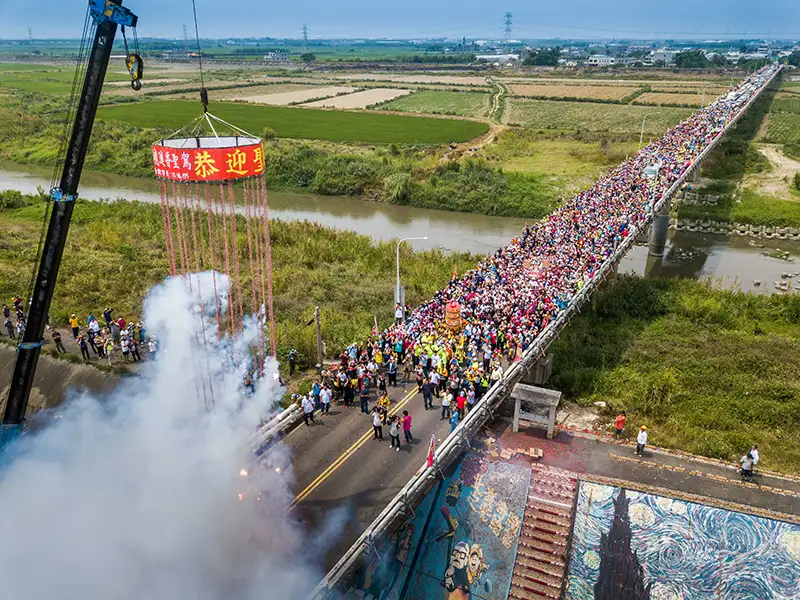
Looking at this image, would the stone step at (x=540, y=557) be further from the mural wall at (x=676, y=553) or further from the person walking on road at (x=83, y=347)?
the person walking on road at (x=83, y=347)

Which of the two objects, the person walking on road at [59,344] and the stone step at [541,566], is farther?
the person walking on road at [59,344]

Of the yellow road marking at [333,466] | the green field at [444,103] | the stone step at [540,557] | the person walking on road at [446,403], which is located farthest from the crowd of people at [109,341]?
the green field at [444,103]

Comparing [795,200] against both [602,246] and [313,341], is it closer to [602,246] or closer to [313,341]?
[602,246]

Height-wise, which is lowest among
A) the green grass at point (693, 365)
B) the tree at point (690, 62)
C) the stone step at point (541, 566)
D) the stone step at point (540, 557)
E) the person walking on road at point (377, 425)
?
the stone step at point (541, 566)

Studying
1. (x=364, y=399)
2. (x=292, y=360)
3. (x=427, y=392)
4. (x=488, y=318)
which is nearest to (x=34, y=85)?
(x=292, y=360)

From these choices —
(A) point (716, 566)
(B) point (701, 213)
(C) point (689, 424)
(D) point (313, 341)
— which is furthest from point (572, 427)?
(B) point (701, 213)

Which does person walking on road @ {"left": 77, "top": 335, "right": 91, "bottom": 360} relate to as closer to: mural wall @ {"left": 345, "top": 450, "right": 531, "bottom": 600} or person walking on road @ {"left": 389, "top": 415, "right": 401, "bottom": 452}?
person walking on road @ {"left": 389, "top": 415, "right": 401, "bottom": 452}

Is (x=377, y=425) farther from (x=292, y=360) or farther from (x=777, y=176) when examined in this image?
(x=777, y=176)

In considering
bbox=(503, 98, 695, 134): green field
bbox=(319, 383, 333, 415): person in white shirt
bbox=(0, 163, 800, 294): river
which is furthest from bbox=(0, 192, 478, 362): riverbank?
bbox=(503, 98, 695, 134): green field
